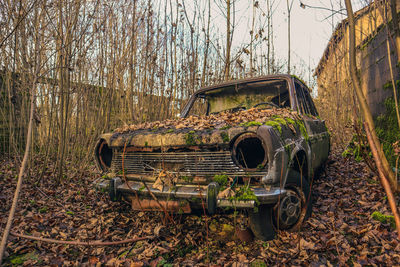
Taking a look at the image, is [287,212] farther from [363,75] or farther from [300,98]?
[363,75]

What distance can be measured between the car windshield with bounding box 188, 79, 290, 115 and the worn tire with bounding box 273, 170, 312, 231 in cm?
139

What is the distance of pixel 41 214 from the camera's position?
327 centimetres

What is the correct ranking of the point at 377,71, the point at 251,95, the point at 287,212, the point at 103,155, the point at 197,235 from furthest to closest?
1. the point at 377,71
2. the point at 251,95
3. the point at 103,155
4. the point at 197,235
5. the point at 287,212

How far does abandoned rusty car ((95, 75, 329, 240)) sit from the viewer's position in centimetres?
212

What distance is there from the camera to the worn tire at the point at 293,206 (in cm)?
229

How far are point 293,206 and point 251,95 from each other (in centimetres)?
189

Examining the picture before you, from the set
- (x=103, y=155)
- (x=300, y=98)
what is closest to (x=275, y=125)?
(x=300, y=98)

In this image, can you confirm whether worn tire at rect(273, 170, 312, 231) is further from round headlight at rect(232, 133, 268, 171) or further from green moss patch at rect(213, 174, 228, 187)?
green moss patch at rect(213, 174, 228, 187)

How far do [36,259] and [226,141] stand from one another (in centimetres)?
200

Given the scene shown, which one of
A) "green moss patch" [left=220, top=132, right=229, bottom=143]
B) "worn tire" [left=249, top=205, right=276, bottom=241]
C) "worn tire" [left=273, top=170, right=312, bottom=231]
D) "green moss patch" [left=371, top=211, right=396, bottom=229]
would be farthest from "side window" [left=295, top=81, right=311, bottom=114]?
"worn tire" [left=249, top=205, right=276, bottom=241]

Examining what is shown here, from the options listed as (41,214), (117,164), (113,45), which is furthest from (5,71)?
(117,164)

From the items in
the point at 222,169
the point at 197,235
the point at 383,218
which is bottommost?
the point at 197,235

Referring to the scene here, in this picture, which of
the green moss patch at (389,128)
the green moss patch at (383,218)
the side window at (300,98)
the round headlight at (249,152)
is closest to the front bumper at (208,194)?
the round headlight at (249,152)

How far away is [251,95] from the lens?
149 inches
